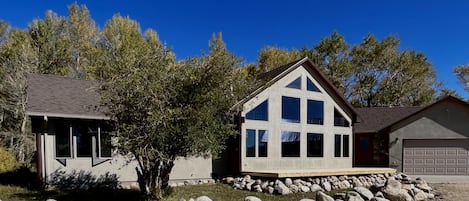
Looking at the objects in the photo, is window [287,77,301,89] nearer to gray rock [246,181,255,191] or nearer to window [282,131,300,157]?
window [282,131,300,157]

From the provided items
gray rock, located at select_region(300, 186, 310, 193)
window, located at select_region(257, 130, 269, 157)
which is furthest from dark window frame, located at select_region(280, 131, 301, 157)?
gray rock, located at select_region(300, 186, 310, 193)

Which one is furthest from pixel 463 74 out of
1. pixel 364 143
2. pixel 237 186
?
pixel 237 186

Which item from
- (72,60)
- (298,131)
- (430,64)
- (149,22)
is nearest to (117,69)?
(298,131)

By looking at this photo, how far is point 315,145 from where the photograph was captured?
52.1 ft

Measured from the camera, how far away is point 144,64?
859cm

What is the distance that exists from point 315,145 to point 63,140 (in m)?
10.3

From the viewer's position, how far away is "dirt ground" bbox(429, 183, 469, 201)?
12461 millimetres

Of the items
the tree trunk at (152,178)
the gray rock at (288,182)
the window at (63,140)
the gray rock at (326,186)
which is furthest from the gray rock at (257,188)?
Result: the window at (63,140)

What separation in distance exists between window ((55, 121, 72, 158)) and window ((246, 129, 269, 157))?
21.2 ft

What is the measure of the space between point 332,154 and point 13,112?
16.9 m

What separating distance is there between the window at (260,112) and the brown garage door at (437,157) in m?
8.81

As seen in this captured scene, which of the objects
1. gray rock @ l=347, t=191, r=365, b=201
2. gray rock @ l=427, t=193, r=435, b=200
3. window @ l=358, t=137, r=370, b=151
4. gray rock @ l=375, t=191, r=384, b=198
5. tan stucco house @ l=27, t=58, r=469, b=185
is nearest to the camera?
gray rock @ l=347, t=191, r=365, b=201

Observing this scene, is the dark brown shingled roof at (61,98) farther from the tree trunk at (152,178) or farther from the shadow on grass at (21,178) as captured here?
the shadow on grass at (21,178)

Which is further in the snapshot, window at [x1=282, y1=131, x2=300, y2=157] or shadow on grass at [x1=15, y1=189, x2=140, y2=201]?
window at [x1=282, y1=131, x2=300, y2=157]
